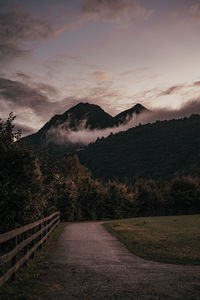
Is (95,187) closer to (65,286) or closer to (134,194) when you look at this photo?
(134,194)

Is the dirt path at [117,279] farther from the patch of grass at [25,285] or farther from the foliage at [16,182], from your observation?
the foliage at [16,182]

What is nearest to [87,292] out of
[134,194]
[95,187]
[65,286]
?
[65,286]

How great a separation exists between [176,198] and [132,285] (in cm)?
5669

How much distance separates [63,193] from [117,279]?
37104 mm

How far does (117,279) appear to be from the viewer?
7578mm

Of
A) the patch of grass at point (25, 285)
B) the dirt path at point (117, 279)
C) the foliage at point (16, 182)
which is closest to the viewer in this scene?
the patch of grass at point (25, 285)

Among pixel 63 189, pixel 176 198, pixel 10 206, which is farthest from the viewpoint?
pixel 176 198

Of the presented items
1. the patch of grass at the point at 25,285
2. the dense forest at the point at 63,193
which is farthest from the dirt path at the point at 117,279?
the dense forest at the point at 63,193

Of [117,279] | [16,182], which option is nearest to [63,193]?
[16,182]

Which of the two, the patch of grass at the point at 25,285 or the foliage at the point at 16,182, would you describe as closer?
the patch of grass at the point at 25,285

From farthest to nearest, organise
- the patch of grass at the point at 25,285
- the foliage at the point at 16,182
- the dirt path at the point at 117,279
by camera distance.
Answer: the foliage at the point at 16,182
the dirt path at the point at 117,279
the patch of grass at the point at 25,285

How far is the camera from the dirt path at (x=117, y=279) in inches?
248

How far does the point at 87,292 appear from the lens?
6.49 m

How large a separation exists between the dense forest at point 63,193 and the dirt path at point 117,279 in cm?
223
